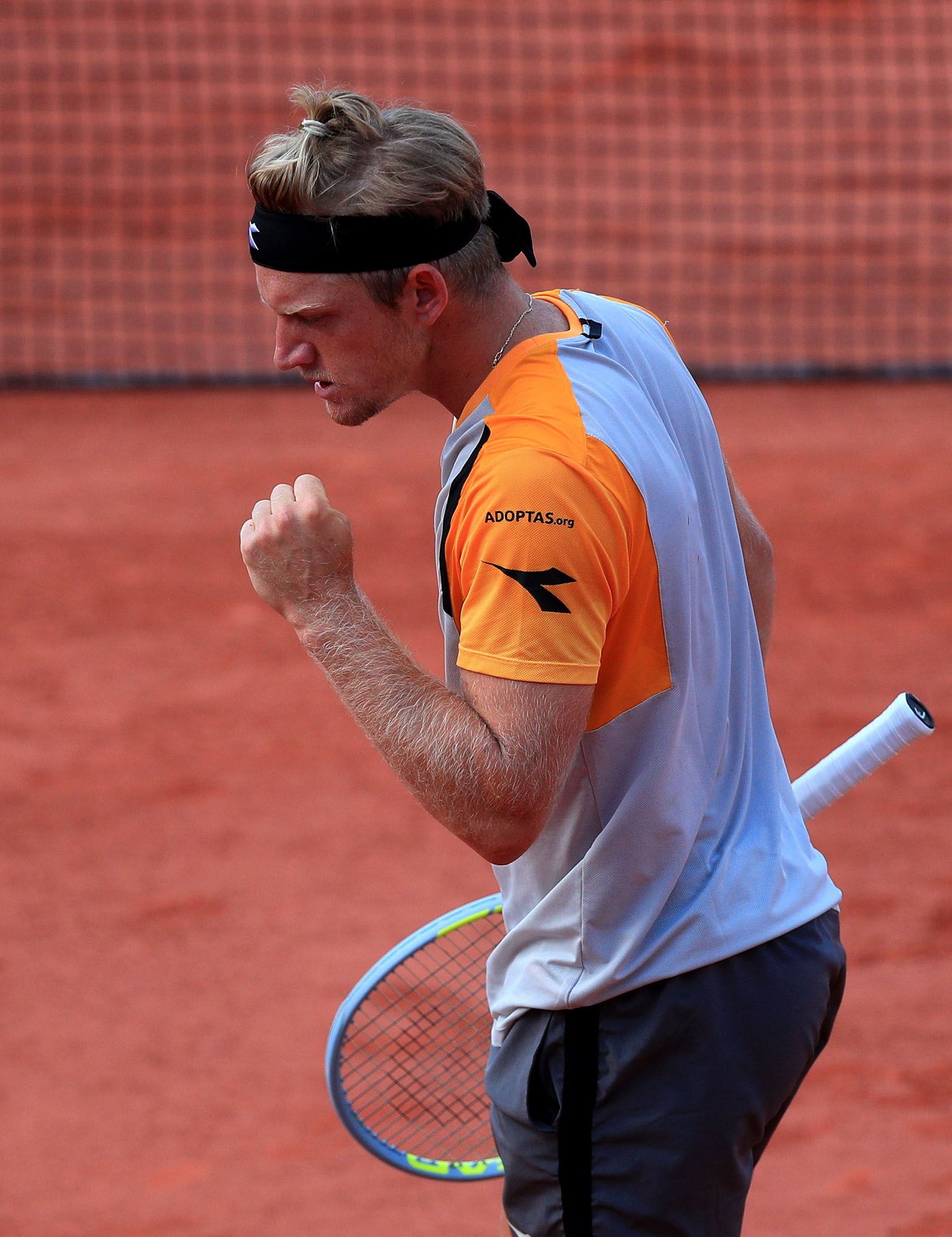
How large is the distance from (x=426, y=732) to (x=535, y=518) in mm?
367

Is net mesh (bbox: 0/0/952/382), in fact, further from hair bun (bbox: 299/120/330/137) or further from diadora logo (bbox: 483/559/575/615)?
diadora logo (bbox: 483/559/575/615)

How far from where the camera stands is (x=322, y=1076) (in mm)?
4855

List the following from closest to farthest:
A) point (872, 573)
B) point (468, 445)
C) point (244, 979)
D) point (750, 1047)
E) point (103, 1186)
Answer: point (468, 445), point (750, 1047), point (103, 1186), point (244, 979), point (872, 573)

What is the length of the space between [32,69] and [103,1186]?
1311 centimetres

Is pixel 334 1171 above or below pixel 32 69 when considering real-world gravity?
below

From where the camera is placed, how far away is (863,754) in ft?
10.4

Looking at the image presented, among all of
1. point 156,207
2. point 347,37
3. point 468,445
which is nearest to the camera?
point 468,445

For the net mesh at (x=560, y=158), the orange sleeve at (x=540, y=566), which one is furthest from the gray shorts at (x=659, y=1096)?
the net mesh at (x=560, y=158)

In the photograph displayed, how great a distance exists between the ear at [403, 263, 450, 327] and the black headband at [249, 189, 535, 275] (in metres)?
0.02

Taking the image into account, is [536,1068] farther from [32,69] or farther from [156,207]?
[32,69]

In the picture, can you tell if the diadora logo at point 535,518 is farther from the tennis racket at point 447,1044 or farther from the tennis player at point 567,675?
the tennis racket at point 447,1044

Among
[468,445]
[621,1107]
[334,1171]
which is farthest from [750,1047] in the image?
[334,1171]

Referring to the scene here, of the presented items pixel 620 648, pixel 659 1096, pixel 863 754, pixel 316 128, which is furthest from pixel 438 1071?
pixel 316 128

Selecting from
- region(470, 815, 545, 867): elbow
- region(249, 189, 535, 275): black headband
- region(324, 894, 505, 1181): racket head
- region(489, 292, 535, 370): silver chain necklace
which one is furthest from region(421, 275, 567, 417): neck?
region(324, 894, 505, 1181): racket head
